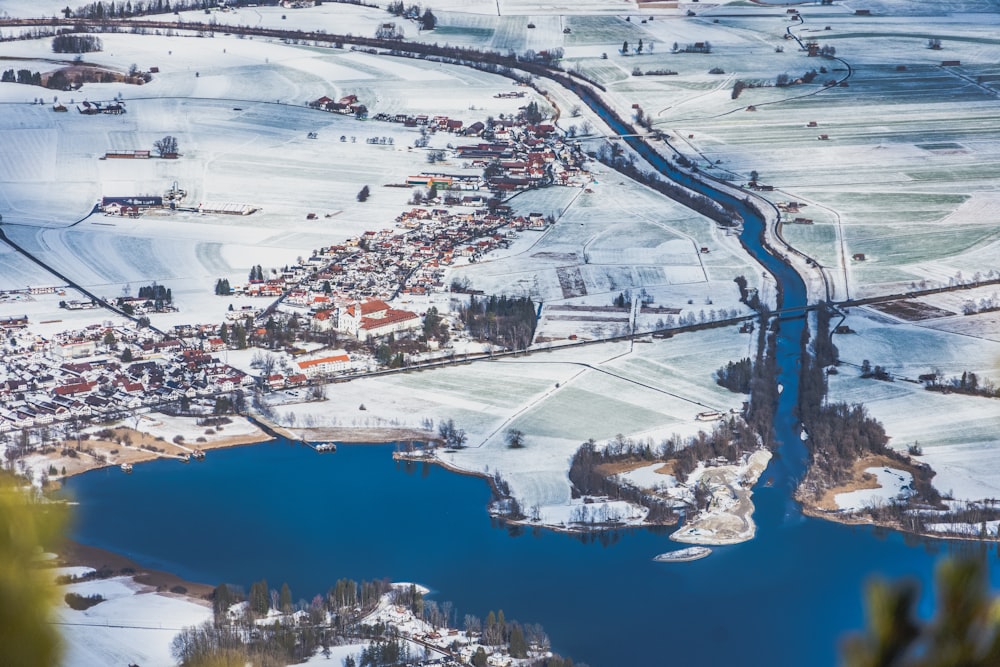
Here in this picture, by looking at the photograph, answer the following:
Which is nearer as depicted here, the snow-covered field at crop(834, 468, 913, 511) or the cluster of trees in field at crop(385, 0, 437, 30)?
the snow-covered field at crop(834, 468, 913, 511)

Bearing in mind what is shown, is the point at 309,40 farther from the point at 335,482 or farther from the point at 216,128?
the point at 335,482


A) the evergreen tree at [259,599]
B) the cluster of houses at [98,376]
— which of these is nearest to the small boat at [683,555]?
the evergreen tree at [259,599]

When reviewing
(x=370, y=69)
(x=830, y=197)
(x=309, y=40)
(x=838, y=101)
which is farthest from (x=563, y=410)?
(x=309, y=40)

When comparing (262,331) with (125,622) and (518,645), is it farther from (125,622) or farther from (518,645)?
(518,645)

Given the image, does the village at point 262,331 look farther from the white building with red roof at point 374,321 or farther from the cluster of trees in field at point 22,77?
the cluster of trees in field at point 22,77

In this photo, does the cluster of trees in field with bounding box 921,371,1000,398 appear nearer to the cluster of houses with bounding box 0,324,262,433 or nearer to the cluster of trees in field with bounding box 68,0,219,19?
the cluster of houses with bounding box 0,324,262,433

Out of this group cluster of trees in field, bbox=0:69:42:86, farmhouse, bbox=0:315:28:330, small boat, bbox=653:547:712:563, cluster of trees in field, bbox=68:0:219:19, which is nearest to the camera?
small boat, bbox=653:547:712:563

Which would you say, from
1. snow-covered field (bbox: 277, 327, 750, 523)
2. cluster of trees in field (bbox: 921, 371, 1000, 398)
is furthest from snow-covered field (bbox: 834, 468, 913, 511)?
cluster of trees in field (bbox: 921, 371, 1000, 398)
